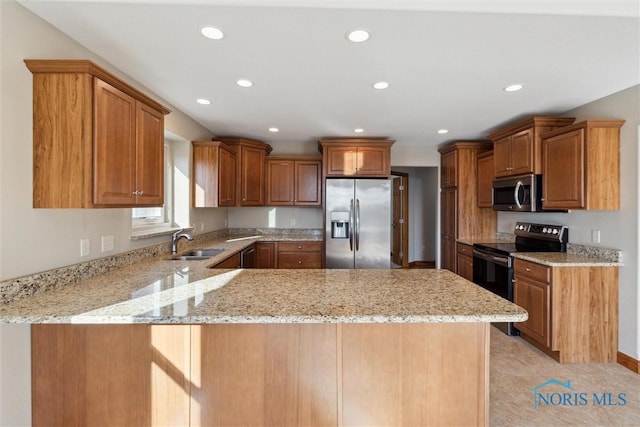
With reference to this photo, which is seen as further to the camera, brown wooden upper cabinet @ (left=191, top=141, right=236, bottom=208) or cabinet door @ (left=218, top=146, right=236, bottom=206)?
cabinet door @ (left=218, top=146, right=236, bottom=206)

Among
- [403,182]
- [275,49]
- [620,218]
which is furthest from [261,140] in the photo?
[620,218]

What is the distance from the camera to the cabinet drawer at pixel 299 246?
4559mm

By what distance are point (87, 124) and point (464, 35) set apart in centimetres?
218

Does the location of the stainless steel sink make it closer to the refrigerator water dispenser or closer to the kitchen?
the kitchen

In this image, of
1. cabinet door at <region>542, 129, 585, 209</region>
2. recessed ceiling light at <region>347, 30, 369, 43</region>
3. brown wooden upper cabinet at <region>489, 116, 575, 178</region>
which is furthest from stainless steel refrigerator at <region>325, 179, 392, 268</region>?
recessed ceiling light at <region>347, 30, 369, 43</region>

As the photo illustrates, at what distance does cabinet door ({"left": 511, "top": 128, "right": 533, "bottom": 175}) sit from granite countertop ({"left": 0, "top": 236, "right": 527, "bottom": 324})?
84.5 inches

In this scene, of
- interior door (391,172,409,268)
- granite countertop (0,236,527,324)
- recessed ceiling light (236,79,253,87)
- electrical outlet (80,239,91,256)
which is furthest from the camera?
interior door (391,172,409,268)

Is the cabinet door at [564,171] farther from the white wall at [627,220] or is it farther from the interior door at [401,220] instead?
the interior door at [401,220]

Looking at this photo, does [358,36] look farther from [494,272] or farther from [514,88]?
[494,272]

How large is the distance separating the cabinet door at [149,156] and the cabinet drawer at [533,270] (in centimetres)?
333

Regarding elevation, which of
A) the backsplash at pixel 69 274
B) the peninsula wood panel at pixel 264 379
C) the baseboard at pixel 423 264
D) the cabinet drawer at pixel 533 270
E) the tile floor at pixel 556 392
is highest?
the backsplash at pixel 69 274

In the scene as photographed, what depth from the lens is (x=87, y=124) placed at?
1.61m

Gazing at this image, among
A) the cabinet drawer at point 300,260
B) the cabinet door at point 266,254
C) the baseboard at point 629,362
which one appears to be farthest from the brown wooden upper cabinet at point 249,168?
the baseboard at point 629,362

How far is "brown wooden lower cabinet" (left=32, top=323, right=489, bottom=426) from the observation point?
147 centimetres
